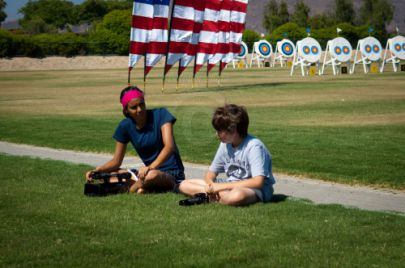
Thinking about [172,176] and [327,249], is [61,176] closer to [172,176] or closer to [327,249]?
[172,176]

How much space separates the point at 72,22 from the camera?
183750 mm

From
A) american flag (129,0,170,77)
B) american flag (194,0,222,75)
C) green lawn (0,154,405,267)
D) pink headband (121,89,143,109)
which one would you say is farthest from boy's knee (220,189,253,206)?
american flag (194,0,222,75)

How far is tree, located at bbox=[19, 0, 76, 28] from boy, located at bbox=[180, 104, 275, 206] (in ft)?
584

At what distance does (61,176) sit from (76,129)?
23.7 feet

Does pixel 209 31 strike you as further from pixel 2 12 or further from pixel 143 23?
pixel 2 12

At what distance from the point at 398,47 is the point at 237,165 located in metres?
52.2

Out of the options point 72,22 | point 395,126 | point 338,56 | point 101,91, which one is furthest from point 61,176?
point 72,22

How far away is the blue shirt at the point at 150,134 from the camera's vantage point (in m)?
8.93

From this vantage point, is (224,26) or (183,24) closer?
(183,24)

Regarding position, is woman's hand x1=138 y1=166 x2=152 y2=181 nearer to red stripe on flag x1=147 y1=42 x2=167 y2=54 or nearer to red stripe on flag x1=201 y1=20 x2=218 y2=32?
red stripe on flag x1=147 y1=42 x2=167 y2=54

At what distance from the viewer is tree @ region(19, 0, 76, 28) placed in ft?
598

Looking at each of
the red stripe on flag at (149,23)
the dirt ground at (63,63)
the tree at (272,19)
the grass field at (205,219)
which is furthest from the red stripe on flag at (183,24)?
the tree at (272,19)

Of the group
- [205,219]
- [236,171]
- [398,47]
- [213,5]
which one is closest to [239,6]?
[213,5]

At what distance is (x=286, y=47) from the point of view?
69312mm
